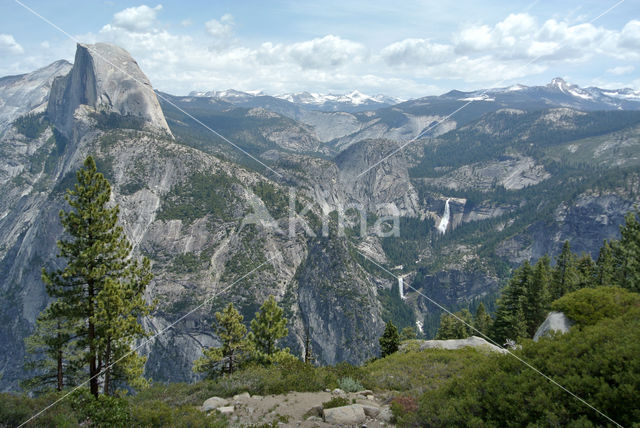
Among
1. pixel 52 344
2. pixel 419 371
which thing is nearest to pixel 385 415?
pixel 419 371

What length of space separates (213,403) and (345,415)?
567cm

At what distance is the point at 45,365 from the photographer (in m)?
18.9

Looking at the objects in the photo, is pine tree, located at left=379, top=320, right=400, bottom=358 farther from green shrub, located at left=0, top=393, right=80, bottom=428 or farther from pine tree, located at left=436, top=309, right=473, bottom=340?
green shrub, located at left=0, top=393, right=80, bottom=428

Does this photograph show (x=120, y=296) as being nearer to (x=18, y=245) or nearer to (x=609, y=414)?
(x=609, y=414)

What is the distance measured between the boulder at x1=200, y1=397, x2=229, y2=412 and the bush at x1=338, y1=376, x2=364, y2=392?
15.3 ft

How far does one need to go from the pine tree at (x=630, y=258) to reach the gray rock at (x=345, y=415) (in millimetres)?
21320

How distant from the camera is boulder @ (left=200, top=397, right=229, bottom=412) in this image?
42.4ft

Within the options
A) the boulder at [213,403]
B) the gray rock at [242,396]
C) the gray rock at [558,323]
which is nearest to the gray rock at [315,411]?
the gray rock at [242,396]

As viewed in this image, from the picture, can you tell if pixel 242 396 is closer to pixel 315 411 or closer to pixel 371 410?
pixel 315 411

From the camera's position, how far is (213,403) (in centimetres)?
1327

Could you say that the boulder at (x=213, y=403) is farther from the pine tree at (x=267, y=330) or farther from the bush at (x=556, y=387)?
the pine tree at (x=267, y=330)

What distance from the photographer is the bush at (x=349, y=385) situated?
45.9 feet

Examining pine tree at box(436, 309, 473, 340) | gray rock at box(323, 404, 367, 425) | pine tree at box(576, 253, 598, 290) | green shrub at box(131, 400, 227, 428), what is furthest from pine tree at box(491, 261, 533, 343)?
green shrub at box(131, 400, 227, 428)

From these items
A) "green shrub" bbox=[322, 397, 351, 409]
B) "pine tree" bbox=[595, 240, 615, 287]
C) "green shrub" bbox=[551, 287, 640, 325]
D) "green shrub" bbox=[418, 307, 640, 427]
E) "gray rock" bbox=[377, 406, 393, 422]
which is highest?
"green shrub" bbox=[418, 307, 640, 427]
